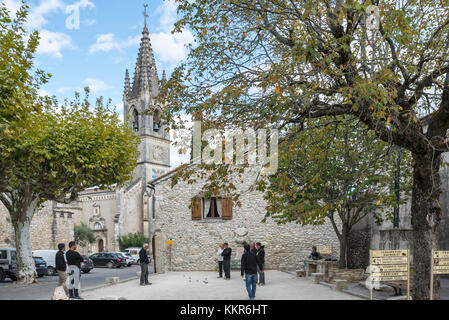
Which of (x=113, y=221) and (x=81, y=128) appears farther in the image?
(x=113, y=221)

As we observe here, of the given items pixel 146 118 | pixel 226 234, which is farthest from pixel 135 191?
pixel 226 234

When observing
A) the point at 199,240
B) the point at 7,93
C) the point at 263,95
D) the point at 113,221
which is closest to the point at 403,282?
the point at 263,95

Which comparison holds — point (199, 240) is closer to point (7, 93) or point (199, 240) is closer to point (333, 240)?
point (333, 240)

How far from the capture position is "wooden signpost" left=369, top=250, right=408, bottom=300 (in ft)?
30.3

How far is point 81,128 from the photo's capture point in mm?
17594

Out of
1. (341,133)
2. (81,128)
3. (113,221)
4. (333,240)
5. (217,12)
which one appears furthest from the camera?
(113,221)

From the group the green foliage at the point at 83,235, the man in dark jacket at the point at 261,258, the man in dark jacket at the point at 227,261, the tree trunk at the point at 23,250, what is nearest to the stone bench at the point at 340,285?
the man in dark jacket at the point at 261,258

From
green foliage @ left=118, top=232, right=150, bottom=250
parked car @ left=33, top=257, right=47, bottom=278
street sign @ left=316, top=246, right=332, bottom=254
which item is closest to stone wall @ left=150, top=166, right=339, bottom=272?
street sign @ left=316, top=246, right=332, bottom=254

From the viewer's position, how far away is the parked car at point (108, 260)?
109ft

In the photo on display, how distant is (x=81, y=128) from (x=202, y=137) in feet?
32.1

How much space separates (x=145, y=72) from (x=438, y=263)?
5885cm

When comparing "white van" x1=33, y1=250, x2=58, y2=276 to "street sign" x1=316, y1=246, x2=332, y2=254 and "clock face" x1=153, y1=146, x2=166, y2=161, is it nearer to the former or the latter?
"street sign" x1=316, y1=246, x2=332, y2=254

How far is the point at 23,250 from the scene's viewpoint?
58.8ft

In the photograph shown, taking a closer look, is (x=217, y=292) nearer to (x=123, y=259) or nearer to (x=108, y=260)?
(x=123, y=259)
